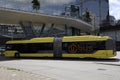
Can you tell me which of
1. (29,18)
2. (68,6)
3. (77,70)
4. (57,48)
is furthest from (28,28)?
(77,70)

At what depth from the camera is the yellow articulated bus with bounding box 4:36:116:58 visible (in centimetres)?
3666

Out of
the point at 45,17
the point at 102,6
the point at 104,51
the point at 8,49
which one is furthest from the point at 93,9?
the point at 104,51

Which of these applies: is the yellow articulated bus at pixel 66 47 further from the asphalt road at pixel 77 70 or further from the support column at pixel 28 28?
the support column at pixel 28 28

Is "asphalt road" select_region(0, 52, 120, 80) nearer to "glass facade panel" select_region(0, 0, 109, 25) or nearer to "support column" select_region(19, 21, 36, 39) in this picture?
"glass facade panel" select_region(0, 0, 109, 25)

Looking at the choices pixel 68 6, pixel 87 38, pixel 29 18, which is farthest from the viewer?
pixel 68 6

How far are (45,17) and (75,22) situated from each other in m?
11.9

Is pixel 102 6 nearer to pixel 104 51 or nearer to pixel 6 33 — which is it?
pixel 6 33

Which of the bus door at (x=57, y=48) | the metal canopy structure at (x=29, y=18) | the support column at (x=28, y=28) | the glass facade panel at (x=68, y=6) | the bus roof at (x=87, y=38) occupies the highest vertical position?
the glass facade panel at (x=68, y=6)

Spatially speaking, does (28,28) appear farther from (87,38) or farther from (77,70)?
(77,70)

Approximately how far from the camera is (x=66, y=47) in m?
40.3

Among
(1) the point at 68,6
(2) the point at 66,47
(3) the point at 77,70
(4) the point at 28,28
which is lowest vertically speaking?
(3) the point at 77,70

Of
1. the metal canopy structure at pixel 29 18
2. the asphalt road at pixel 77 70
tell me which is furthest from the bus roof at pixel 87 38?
the metal canopy structure at pixel 29 18

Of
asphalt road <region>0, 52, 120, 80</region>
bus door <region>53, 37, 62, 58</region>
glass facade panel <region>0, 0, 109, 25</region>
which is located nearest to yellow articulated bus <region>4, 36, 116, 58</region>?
bus door <region>53, 37, 62, 58</region>

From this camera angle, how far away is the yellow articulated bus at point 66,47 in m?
36.7
